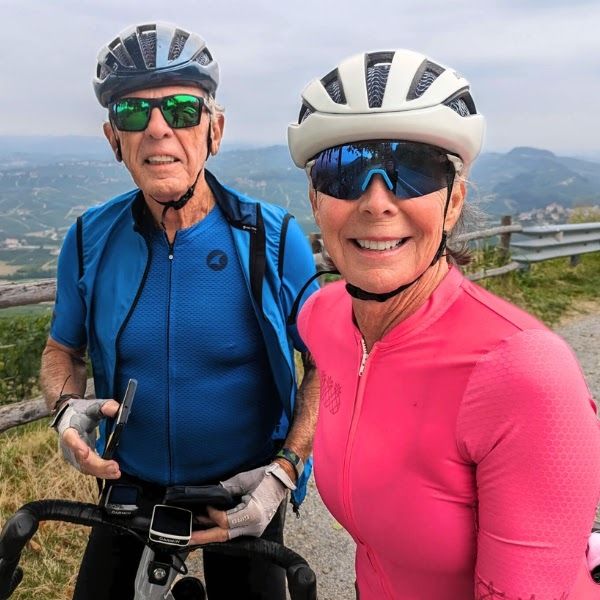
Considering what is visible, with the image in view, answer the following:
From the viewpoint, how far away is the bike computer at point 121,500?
5.43 ft

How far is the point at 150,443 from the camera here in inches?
76.8

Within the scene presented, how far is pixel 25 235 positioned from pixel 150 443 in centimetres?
4836

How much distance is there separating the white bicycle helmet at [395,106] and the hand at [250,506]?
102cm

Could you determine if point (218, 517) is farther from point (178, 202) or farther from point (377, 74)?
point (377, 74)

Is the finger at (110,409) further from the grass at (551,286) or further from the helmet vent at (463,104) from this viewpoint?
the grass at (551,286)

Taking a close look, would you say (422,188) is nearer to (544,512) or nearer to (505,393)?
(505,393)

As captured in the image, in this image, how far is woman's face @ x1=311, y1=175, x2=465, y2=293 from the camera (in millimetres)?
1225

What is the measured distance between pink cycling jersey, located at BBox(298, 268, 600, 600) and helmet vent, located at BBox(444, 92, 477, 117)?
38 cm

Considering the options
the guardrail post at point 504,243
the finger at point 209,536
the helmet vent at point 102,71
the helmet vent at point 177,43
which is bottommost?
the guardrail post at point 504,243

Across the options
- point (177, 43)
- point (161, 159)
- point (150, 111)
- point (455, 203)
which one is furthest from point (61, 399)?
point (455, 203)

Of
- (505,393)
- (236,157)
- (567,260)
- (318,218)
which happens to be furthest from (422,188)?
(236,157)

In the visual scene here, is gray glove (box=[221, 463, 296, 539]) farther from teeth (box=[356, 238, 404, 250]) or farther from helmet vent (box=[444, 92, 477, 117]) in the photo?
helmet vent (box=[444, 92, 477, 117])

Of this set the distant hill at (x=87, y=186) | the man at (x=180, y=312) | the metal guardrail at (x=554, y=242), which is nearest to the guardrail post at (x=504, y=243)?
the metal guardrail at (x=554, y=242)

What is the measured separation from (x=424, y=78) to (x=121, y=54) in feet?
3.60
